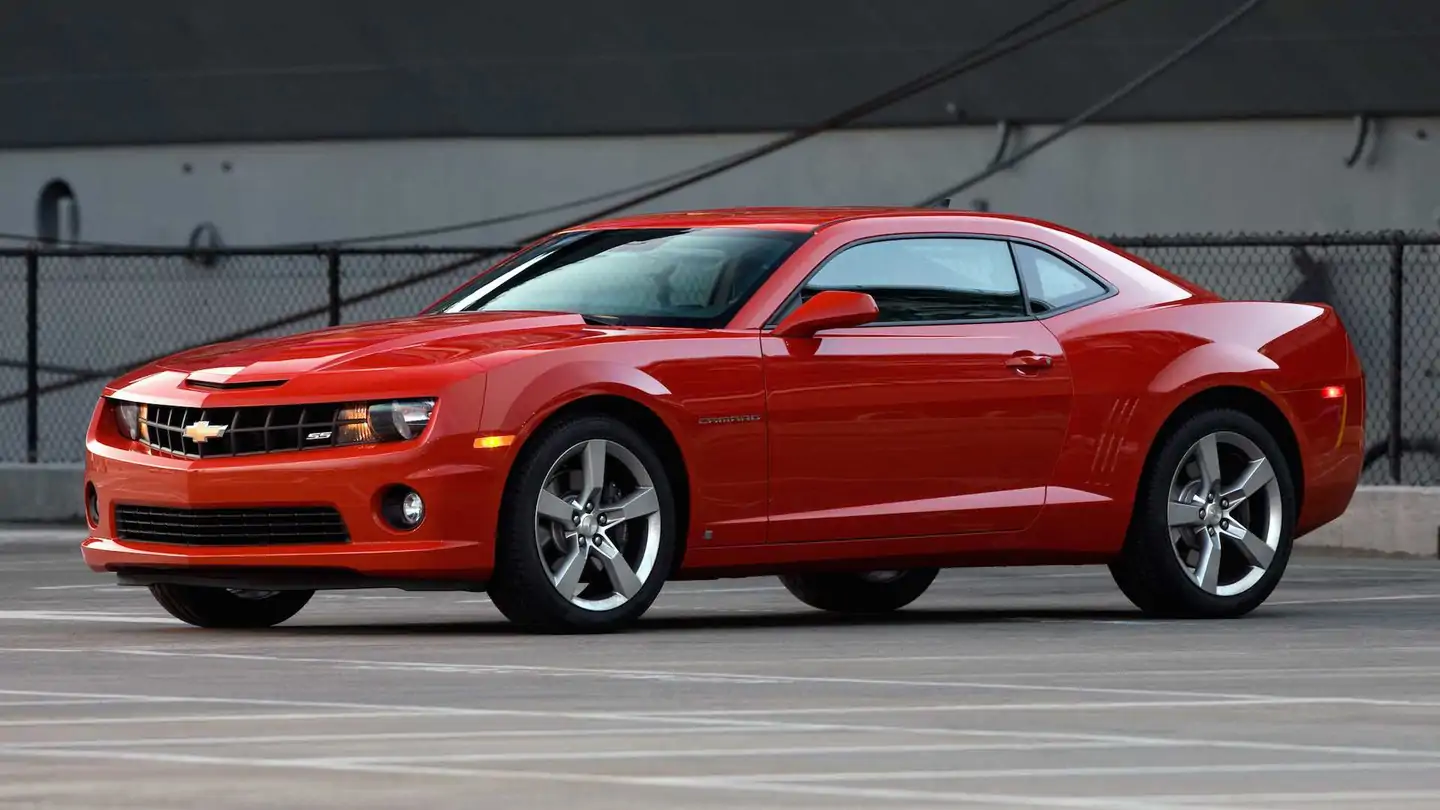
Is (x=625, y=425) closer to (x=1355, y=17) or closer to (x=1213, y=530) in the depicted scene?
(x=1213, y=530)

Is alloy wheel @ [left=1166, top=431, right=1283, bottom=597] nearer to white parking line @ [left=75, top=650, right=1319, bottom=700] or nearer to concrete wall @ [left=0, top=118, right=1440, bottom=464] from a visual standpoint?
white parking line @ [left=75, top=650, right=1319, bottom=700]

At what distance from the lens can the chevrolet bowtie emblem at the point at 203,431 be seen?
1017cm

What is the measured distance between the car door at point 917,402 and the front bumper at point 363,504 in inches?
43.9

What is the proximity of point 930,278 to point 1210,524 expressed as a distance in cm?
137

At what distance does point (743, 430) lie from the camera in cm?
1052

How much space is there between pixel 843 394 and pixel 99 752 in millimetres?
4077

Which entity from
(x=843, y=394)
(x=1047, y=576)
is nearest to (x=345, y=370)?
(x=843, y=394)

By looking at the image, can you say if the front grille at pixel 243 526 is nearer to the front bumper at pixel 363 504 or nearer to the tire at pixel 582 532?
the front bumper at pixel 363 504

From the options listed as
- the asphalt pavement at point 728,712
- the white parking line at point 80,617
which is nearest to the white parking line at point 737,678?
the asphalt pavement at point 728,712

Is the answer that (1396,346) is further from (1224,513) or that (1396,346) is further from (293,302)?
(293,302)

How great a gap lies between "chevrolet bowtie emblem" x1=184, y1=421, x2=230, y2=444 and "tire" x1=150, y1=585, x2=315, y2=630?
0.88 m

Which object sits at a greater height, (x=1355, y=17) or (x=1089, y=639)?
(x=1355, y=17)

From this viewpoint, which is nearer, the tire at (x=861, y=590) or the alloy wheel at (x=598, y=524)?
the alloy wheel at (x=598, y=524)

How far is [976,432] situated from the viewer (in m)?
11.0
